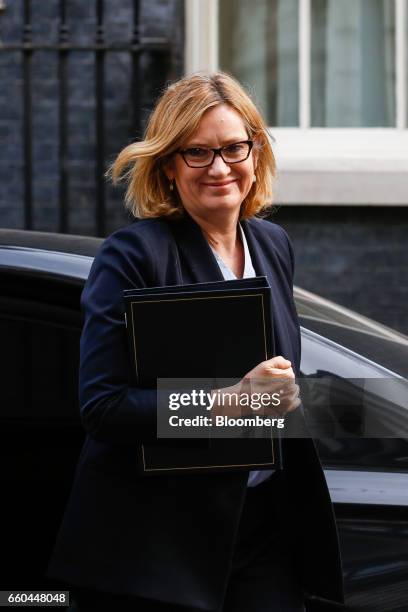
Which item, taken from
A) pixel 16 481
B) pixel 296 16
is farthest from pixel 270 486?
pixel 296 16

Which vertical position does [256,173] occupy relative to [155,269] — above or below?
above

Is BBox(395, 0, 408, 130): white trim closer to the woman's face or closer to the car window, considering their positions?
the car window

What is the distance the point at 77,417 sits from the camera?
10.7 feet

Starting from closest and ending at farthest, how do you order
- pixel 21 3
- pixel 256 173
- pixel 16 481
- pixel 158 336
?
pixel 158 336, pixel 256 173, pixel 16 481, pixel 21 3

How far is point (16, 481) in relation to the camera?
3.30 meters

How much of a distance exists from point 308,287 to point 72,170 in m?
1.57

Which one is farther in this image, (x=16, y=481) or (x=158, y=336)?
(x=16, y=481)

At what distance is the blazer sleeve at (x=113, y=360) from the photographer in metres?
2.10

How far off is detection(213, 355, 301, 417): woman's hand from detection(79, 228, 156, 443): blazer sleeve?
5.1 inches

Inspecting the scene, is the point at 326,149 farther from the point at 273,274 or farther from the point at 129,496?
the point at 129,496

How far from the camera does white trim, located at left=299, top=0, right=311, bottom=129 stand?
7.99 metres

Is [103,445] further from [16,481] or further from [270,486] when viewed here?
[16,481]

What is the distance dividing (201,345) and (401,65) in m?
6.21

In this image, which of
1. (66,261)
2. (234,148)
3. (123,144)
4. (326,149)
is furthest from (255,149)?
(326,149)
